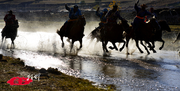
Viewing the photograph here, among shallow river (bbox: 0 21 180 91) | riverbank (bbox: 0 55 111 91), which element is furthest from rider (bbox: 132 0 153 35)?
riverbank (bbox: 0 55 111 91)

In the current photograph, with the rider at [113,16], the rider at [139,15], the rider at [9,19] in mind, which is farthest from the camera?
the rider at [9,19]

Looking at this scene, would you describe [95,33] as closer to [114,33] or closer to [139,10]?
[114,33]

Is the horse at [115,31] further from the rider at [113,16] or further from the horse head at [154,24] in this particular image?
the horse head at [154,24]

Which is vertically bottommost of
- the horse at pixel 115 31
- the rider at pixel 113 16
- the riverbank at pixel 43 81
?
the riverbank at pixel 43 81

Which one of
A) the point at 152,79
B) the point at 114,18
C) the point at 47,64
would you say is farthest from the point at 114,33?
the point at 152,79

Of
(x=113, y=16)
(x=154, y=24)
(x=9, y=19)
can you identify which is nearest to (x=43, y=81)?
(x=113, y=16)

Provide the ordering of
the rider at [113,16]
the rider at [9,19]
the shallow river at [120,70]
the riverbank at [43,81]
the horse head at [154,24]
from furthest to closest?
the rider at [9,19]
the horse head at [154,24]
the rider at [113,16]
the shallow river at [120,70]
the riverbank at [43,81]

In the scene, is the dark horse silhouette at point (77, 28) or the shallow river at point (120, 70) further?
the dark horse silhouette at point (77, 28)

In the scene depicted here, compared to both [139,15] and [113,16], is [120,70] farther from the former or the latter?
[139,15]

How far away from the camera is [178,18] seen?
108 feet

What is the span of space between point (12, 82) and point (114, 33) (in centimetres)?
785

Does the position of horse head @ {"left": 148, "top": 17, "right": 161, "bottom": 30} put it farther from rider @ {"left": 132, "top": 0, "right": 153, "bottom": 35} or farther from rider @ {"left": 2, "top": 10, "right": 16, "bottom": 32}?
rider @ {"left": 2, "top": 10, "right": 16, "bottom": 32}

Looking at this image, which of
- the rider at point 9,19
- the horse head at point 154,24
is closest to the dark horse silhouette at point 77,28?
the horse head at point 154,24

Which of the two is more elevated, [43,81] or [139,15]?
[139,15]
